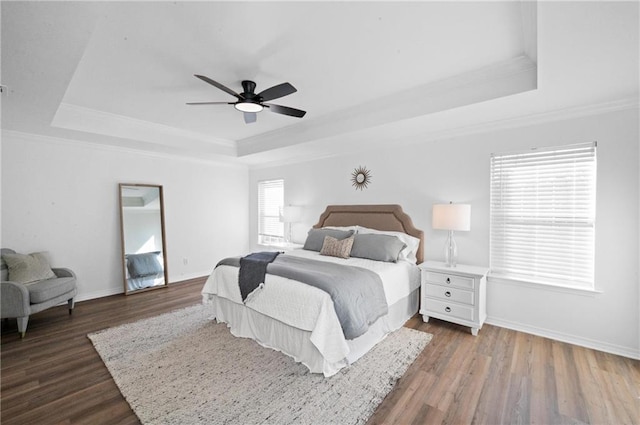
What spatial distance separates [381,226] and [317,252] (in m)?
1.04

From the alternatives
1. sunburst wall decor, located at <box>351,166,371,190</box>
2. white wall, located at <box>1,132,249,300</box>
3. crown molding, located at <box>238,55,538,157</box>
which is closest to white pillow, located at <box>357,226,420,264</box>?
sunburst wall decor, located at <box>351,166,371,190</box>

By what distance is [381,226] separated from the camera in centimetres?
416

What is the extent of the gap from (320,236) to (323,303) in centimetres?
201

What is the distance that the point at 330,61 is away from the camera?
2.41 m

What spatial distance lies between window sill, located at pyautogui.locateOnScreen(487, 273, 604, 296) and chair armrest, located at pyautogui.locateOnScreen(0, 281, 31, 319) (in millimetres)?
5176

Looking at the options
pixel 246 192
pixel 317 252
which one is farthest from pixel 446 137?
pixel 246 192

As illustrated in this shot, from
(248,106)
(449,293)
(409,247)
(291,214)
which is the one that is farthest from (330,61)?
(291,214)

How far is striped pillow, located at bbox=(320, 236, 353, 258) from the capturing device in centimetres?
361

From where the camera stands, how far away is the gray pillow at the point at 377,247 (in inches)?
134

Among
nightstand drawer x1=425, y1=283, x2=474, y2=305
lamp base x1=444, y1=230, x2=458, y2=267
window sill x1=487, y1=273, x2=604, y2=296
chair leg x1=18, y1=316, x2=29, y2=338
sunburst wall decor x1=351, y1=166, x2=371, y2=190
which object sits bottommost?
chair leg x1=18, y1=316, x2=29, y2=338

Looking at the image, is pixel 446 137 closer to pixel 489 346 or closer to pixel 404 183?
pixel 404 183

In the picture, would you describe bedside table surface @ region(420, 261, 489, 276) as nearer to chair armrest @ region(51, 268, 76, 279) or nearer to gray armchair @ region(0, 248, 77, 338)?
gray armchair @ region(0, 248, 77, 338)

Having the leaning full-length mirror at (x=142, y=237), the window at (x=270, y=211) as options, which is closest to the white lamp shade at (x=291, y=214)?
the window at (x=270, y=211)

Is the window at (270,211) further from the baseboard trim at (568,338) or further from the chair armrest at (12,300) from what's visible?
the baseboard trim at (568,338)
